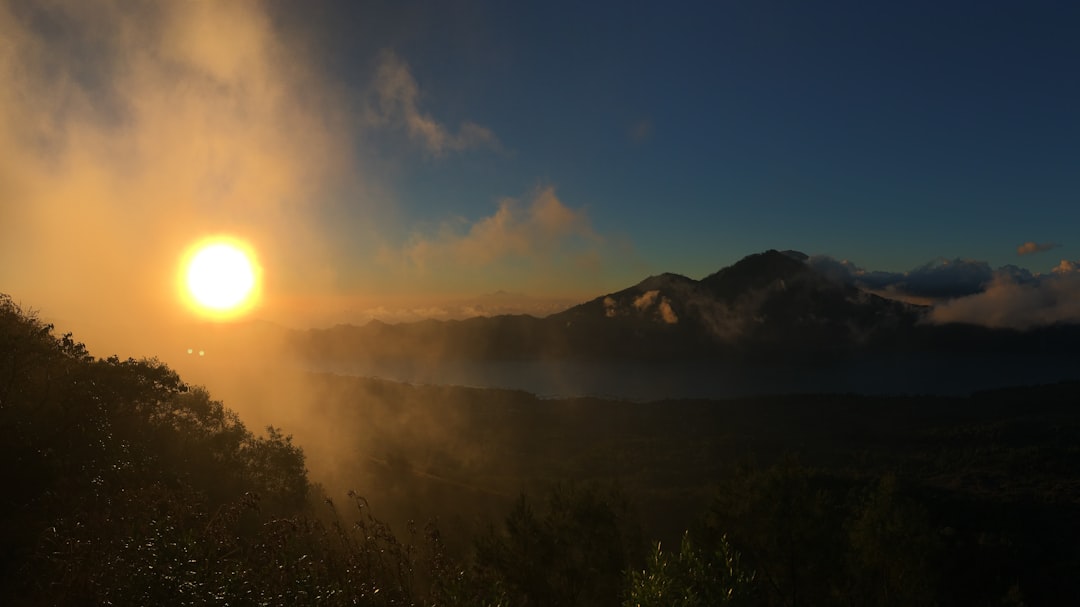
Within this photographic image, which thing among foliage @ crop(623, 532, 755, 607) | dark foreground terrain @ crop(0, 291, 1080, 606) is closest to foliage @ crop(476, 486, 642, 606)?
dark foreground terrain @ crop(0, 291, 1080, 606)

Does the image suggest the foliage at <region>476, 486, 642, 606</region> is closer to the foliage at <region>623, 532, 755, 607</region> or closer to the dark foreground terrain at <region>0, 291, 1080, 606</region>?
the dark foreground terrain at <region>0, 291, 1080, 606</region>

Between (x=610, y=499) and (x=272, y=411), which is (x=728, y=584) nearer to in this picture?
(x=610, y=499)

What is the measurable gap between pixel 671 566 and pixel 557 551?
11473 mm

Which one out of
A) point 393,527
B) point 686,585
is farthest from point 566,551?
point 393,527

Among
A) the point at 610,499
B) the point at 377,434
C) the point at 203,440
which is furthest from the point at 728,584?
the point at 377,434

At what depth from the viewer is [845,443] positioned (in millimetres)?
171875

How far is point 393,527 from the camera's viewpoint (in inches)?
1613

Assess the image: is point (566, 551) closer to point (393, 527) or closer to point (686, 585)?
point (686, 585)

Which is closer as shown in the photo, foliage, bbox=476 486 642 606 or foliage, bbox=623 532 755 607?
foliage, bbox=623 532 755 607

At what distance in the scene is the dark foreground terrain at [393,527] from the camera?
28.0ft

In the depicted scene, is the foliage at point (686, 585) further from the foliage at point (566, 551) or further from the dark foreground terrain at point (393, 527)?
the foliage at point (566, 551)

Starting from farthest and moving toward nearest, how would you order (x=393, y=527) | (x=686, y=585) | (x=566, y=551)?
(x=393, y=527) < (x=566, y=551) < (x=686, y=585)

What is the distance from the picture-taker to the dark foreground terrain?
8547mm

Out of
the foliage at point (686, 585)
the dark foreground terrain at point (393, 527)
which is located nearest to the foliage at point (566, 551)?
the dark foreground terrain at point (393, 527)
